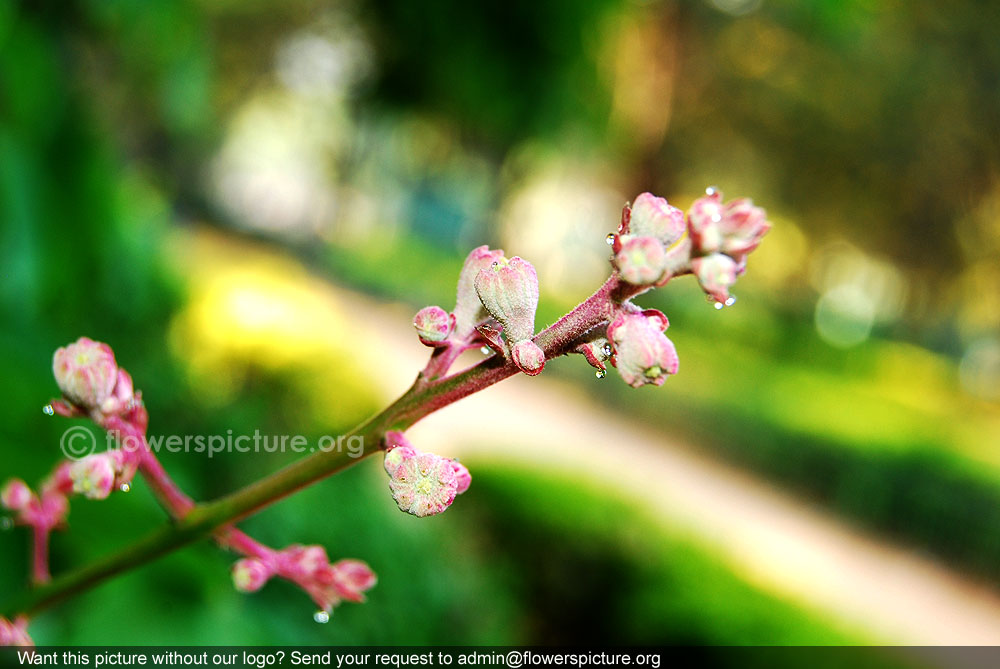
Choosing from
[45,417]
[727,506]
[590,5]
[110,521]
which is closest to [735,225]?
[110,521]

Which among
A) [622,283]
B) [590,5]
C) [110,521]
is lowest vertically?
[110,521]

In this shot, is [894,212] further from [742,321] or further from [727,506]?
[727,506]

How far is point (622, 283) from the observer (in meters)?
0.58

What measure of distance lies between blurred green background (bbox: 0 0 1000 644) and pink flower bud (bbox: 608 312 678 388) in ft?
4.39

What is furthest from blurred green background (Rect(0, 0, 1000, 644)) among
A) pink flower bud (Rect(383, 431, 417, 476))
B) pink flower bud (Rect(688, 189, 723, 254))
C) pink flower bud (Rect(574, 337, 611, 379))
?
pink flower bud (Rect(688, 189, 723, 254))

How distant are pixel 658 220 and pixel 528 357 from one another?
13 cm

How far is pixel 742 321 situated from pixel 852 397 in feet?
16.7

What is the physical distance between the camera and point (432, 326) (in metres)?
0.65

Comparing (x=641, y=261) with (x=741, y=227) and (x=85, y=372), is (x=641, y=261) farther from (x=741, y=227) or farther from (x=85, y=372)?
(x=85, y=372)

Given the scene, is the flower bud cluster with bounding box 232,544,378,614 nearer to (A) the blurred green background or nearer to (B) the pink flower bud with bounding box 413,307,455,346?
(B) the pink flower bud with bounding box 413,307,455,346

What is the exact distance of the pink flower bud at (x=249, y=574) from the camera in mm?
771

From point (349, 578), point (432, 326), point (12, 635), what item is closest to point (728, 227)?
point (432, 326)

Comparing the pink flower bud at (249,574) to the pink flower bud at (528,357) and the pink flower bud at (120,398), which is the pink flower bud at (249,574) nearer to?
the pink flower bud at (120,398)

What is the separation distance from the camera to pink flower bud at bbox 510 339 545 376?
55cm
